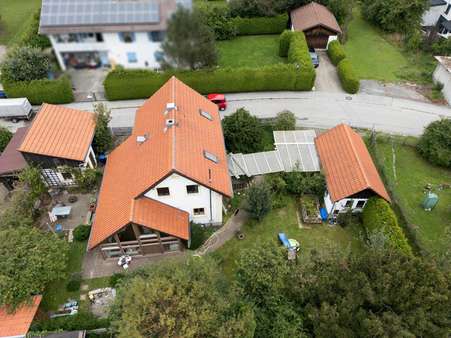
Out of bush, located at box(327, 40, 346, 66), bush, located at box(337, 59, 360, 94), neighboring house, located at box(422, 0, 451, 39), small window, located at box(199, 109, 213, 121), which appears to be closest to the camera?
small window, located at box(199, 109, 213, 121)

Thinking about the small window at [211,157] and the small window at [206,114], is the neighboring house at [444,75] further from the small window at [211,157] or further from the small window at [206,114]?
the small window at [211,157]

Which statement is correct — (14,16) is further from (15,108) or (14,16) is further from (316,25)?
(316,25)

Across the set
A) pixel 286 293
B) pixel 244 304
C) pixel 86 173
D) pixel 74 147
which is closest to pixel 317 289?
pixel 286 293

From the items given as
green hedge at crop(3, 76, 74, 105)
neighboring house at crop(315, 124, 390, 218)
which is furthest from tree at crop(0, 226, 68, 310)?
neighboring house at crop(315, 124, 390, 218)

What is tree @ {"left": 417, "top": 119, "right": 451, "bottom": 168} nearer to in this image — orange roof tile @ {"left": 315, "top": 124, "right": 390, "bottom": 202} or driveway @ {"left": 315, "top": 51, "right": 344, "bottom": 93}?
orange roof tile @ {"left": 315, "top": 124, "right": 390, "bottom": 202}

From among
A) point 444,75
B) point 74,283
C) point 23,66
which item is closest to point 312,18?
point 444,75

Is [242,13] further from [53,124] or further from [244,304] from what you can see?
[244,304]
